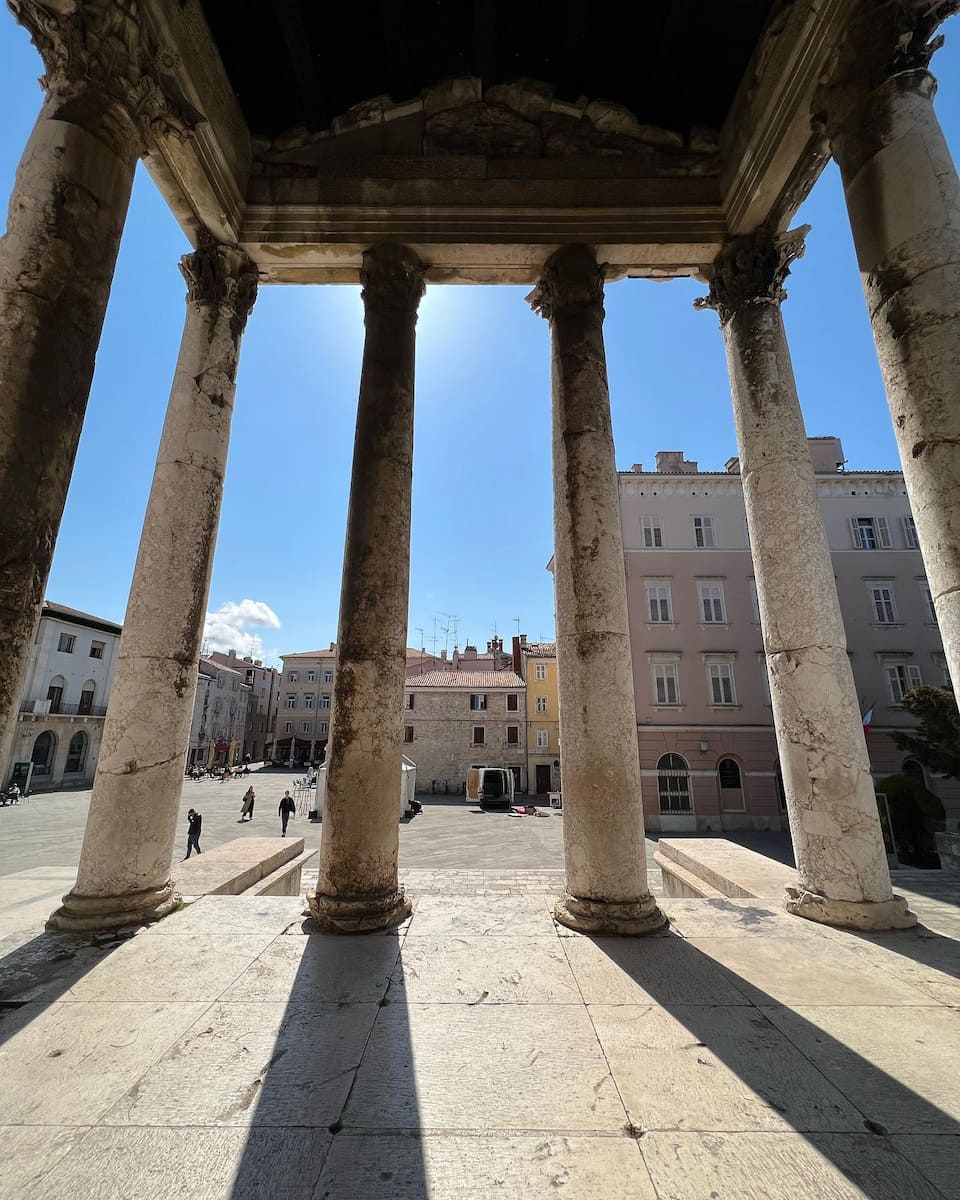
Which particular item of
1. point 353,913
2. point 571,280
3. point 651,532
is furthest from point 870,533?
point 353,913

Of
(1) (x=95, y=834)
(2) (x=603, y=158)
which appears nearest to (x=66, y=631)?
(1) (x=95, y=834)

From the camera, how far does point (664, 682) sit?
2517 centimetres

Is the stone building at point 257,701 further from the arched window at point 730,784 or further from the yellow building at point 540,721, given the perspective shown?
the arched window at point 730,784

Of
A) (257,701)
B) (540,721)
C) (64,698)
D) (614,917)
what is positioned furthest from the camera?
(257,701)

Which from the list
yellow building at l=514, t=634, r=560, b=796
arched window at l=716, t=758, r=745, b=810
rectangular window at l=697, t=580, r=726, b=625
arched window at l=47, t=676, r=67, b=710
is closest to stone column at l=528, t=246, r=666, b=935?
rectangular window at l=697, t=580, r=726, b=625

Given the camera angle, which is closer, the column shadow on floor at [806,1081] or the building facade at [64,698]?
the column shadow on floor at [806,1081]

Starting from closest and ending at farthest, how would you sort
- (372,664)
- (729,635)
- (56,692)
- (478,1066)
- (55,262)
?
1. (478,1066)
2. (55,262)
3. (372,664)
4. (729,635)
5. (56,692)

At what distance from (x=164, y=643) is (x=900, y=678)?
29713mm

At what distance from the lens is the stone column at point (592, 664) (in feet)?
16.5

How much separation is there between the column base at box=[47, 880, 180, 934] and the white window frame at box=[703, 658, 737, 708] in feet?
78.4

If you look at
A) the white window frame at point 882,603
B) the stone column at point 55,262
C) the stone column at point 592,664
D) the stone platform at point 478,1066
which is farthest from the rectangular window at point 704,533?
the stone column at point 55,262

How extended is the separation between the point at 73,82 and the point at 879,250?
6.66 metres

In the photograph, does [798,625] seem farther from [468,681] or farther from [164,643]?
[468,681]

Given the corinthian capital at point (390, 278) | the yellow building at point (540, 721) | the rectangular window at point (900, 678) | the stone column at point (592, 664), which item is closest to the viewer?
the stone column at point (592, 664)
